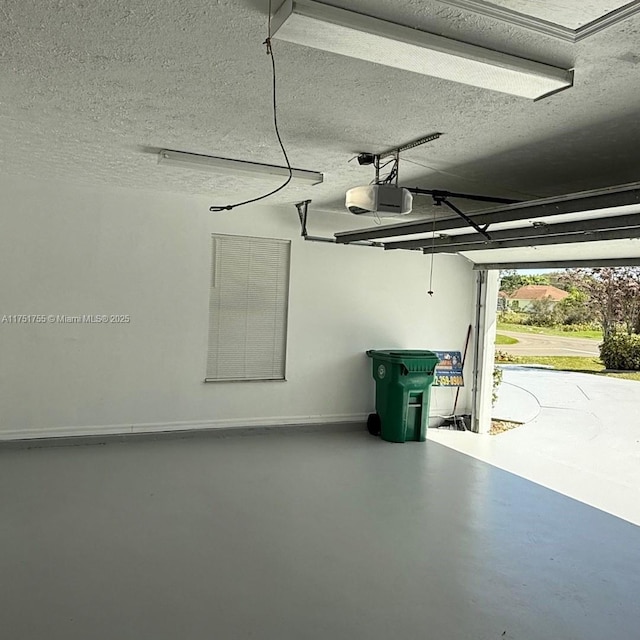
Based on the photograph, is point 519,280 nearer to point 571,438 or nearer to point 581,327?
point 581,327

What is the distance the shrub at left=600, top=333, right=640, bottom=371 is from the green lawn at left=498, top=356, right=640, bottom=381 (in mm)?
160

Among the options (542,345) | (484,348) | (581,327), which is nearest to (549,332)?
(542,345)

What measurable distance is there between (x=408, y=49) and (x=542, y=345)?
12.0m

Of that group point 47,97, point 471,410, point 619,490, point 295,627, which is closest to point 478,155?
point 47,97

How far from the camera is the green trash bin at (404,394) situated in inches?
267

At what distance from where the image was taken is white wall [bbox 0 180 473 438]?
18.9ft

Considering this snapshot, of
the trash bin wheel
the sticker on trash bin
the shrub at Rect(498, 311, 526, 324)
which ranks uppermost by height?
the shrub at Rect(498, 311, 526, 324)

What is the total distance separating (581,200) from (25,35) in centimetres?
326

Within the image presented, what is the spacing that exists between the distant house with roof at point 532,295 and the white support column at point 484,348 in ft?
18.9

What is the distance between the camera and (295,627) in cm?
294

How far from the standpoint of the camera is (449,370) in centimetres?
785

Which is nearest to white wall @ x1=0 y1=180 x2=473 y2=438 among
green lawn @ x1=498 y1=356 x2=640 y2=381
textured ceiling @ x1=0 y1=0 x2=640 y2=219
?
textured ceiling @ x1=0 y1=0 x2=640 y2=219

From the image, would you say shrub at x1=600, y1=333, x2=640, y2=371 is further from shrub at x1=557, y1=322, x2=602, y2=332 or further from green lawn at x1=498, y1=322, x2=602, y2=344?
shrub at x1=557, y1=322, x2=602, y2=332

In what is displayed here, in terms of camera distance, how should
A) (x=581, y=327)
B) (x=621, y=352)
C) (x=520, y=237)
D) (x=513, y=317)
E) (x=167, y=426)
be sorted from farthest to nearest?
(x=513, y=317) < (x=581, y=327) < (x=621, y=352) < (x=167, y=426) < (x=520, y=237)
